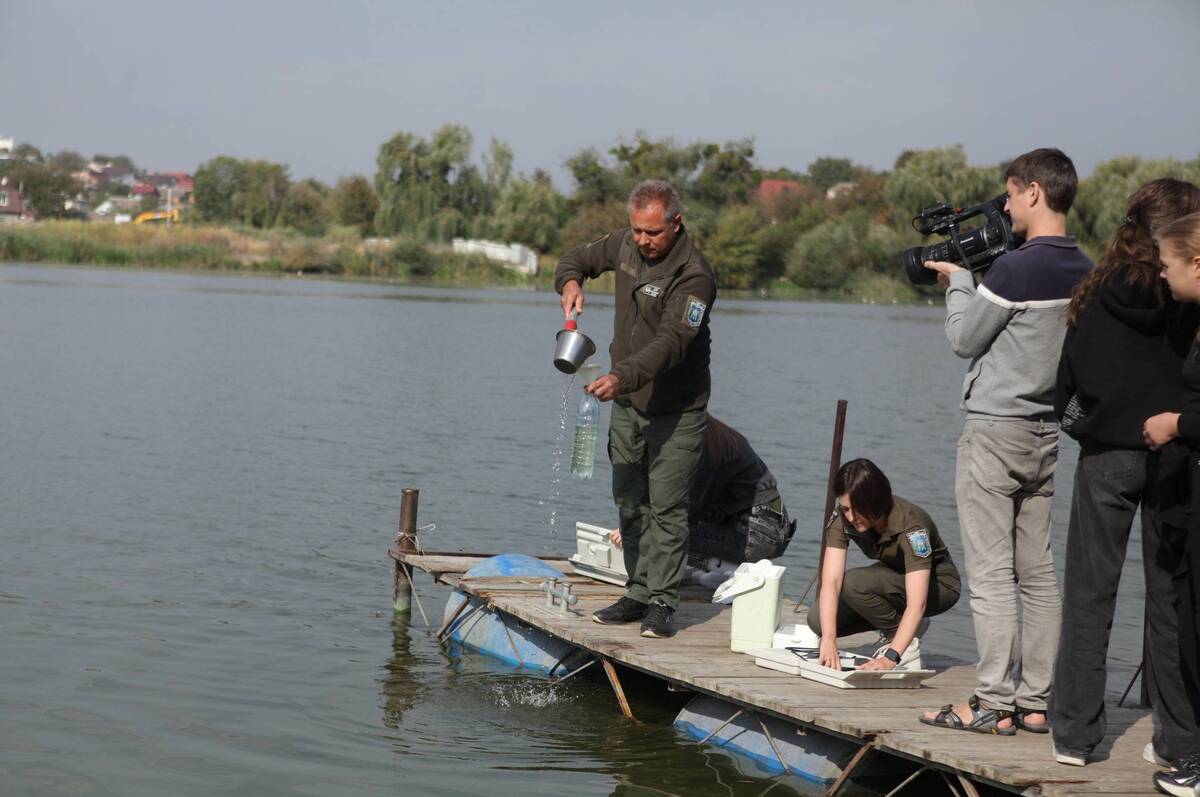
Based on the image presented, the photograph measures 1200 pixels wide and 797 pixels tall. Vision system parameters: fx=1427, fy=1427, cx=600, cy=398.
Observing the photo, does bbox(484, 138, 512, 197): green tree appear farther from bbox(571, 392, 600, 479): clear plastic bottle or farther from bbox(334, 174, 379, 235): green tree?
bbox(571, 392, 600, 479): clear plastic bottle

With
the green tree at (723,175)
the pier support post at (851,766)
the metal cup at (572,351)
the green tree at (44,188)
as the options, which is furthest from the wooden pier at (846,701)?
the green tree at (44,188)

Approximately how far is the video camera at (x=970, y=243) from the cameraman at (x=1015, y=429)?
2.5 inches

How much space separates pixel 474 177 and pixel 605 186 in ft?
30.7

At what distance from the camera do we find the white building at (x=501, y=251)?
7475 cm

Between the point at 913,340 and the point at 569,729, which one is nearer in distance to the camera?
the point at 569,729

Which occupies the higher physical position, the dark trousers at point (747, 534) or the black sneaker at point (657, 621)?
the dark trousers at point (747, 534)

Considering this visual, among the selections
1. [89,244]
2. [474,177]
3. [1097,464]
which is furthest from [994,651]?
[474,177]

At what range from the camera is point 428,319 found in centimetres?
4078

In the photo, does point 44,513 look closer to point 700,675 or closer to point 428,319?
point 700,675

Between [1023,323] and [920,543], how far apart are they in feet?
4.16

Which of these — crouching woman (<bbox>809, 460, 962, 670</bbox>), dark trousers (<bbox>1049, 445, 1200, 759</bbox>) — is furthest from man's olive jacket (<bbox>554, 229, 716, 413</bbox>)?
dark trousers (<bbox>1049, 445, 1200, 759</bbox>)

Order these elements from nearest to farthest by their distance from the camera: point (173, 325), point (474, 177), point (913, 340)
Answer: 1. point (173, 325)
2. point (913, 340)
3. point (474, 177)

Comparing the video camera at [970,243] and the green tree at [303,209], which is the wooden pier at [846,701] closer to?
the video camera at [970,243]

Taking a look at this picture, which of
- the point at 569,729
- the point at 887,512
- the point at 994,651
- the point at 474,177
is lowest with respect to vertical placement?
the point at 569,729
